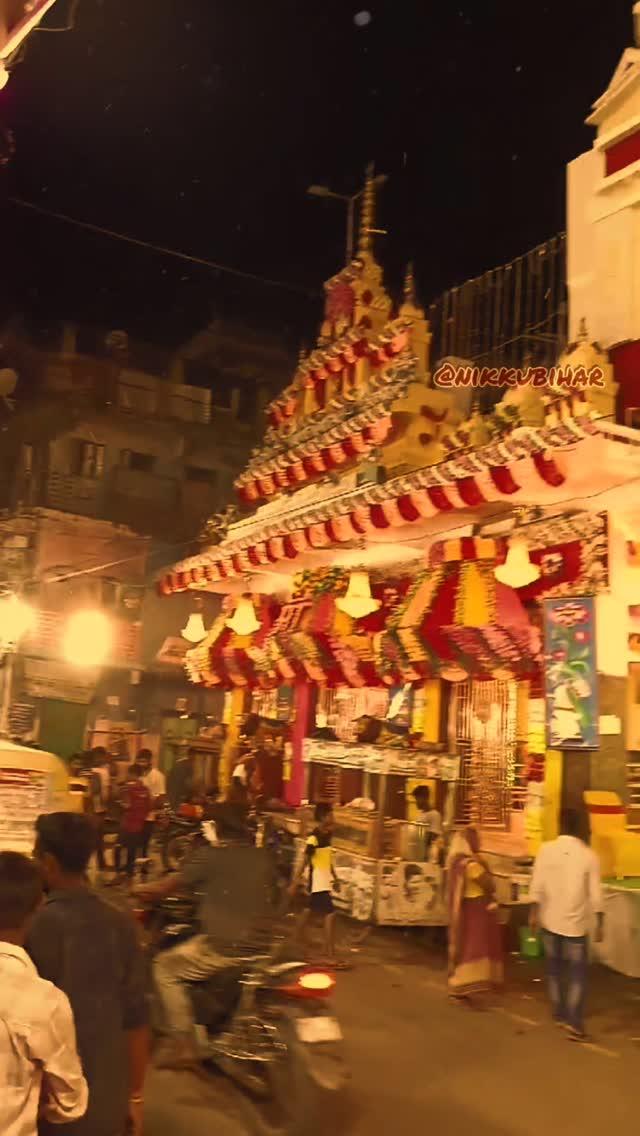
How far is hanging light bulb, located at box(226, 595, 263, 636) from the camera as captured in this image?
1620 cm

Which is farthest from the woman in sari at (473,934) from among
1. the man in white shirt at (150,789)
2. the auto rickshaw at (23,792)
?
the man in white shirt at (150,789)

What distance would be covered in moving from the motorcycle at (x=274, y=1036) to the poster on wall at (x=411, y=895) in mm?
4674

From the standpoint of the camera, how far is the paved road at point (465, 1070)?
6.19 metres

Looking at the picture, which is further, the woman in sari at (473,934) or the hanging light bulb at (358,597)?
the hanging light bulb at (358,597)

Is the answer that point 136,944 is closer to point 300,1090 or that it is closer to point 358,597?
point 300,1090

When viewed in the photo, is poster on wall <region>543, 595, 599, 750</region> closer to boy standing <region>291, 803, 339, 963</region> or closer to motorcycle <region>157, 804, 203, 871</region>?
boy standing <region>291, 803, 339, 963</region>

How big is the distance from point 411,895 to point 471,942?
89.0 inches

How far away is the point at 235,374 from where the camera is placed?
36.6 metres

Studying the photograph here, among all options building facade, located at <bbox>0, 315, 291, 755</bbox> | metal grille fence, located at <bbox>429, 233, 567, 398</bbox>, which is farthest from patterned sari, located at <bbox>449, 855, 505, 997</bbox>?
building facade, located at <bbox>0, 315, 291, 755</bbox>

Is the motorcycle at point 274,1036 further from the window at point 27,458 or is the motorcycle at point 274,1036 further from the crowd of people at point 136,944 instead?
the window at point 27,458

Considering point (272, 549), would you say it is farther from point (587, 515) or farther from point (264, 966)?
point (264, 966)

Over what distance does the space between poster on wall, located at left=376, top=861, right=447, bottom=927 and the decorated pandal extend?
0.07 feet

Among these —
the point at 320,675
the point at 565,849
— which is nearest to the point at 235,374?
the point at 320,675

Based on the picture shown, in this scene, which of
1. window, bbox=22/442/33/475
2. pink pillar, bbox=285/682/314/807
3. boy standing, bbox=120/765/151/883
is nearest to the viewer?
boy standing, bbox=120/765/151/883
